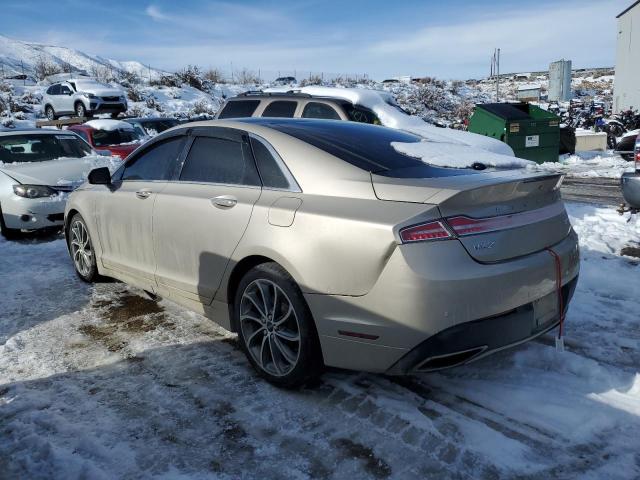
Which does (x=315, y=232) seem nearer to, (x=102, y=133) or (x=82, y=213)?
(x=82, y=213)

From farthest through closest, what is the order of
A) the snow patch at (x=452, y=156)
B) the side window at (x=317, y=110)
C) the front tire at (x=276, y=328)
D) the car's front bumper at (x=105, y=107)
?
the car's front bumper at (x=105, y=107) → the side window at (x=317, y=110) → the snow patch at (x=452, y=156) → the front tire at (x=276, y=328)

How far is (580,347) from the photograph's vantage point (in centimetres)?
362

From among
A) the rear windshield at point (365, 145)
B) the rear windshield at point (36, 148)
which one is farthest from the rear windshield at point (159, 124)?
the rear windshield at point (365, 145)

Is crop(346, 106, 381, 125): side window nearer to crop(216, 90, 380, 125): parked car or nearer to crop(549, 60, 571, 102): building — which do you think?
crop(216, 90, 380, 125): parked car

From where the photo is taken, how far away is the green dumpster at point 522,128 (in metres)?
12.6

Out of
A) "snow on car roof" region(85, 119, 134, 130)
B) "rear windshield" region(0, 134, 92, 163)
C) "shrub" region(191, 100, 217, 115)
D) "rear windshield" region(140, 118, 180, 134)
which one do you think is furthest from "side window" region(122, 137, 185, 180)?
"shrub" region(191, 100, 217, 115)

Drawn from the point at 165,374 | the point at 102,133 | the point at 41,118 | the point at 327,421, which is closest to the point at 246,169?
the point at 165,374

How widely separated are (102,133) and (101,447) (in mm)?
11179

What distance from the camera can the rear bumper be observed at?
2.67 metres

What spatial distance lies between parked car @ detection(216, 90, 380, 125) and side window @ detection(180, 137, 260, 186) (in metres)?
4.84

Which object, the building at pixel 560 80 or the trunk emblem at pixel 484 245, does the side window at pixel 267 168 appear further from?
the building at pixel 560 80

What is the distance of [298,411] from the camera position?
3.02 m

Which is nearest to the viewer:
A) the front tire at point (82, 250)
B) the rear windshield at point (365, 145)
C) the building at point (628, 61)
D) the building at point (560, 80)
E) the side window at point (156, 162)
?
the rear windshield at point (365, 145)

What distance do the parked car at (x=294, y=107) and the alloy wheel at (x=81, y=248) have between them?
4.06 m
